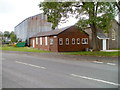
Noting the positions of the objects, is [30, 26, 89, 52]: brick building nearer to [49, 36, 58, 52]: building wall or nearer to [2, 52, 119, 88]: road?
[49, 36, 58, 52]: building wall

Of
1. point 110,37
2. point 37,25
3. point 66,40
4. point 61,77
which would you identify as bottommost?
point 61,77

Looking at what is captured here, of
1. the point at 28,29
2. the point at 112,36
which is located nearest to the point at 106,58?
the point at 112,36

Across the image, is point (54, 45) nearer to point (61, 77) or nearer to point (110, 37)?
point (110, 37)

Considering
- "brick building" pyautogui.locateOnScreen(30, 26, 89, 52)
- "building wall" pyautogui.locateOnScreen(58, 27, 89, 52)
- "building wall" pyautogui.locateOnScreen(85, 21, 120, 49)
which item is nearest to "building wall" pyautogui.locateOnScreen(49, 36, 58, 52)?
"brick building" pyautogui.locateOnScreen(30, 26, 89, 52)

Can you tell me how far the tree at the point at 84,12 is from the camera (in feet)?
58.0

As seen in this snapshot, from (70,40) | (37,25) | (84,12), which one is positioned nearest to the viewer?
(84,12)

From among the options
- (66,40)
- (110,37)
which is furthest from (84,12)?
(110,37)

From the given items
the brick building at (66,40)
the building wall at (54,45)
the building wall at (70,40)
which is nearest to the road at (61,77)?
the building wall at (54,45)

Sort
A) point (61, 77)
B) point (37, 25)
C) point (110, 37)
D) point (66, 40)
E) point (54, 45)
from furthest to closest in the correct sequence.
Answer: point (37, 25) < point (110, 37) < point (66, 40) < point (54, 45) < point (61, 77)

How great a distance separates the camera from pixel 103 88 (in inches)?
245

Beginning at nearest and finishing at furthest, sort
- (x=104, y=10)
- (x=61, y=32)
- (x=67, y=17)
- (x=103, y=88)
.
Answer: (x=103, y=88) < (x=104, y=10) < (x=67, y=17) < (x=61, y=32)

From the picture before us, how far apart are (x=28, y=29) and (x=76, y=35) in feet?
92.2

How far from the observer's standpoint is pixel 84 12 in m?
20.4

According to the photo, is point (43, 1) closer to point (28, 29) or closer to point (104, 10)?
point (104, 10)
